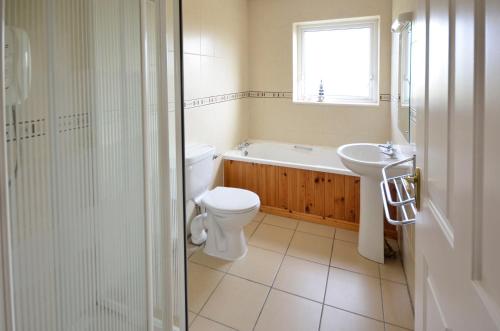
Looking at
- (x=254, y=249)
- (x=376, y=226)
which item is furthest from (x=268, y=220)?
(x=376, y=226)

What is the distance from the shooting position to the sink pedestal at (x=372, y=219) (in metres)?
2.34

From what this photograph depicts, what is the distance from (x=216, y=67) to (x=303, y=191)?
4.86ft

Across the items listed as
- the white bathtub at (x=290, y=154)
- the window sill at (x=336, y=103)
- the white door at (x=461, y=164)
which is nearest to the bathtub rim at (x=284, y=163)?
the white bathtub at (x=290, y=154)

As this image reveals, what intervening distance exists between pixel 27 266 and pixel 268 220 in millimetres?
2517

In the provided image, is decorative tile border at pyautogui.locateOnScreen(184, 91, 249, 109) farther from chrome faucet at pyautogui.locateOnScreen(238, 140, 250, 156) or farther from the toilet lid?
the toilet lid

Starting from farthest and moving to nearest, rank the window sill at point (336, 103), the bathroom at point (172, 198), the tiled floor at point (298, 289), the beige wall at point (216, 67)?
the window sill at point (336, 103)
the beige wall at point (216, 67)
the tiled floor at point (298, 289)
the bathroom at point (172, 198)

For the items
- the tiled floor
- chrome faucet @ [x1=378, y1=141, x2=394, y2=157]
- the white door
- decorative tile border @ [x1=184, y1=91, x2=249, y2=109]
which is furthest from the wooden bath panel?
the white door

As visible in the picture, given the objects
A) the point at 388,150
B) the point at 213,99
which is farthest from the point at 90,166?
the point at 213,99

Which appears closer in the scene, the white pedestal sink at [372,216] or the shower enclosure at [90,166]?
the shower enclosure at [90,166]

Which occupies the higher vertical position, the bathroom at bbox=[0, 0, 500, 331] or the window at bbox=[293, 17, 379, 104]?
the window at bbox=[293, 17, 379, 104]

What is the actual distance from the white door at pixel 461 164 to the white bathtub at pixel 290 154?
230cm

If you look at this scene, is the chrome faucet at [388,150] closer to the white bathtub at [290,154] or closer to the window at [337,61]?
the white bathtub at [290,154]

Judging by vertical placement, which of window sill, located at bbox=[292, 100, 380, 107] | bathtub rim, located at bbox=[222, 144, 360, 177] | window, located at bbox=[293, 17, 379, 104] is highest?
window, located at bbox=[293, 17, 379, 104]

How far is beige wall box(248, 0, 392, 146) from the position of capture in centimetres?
318
